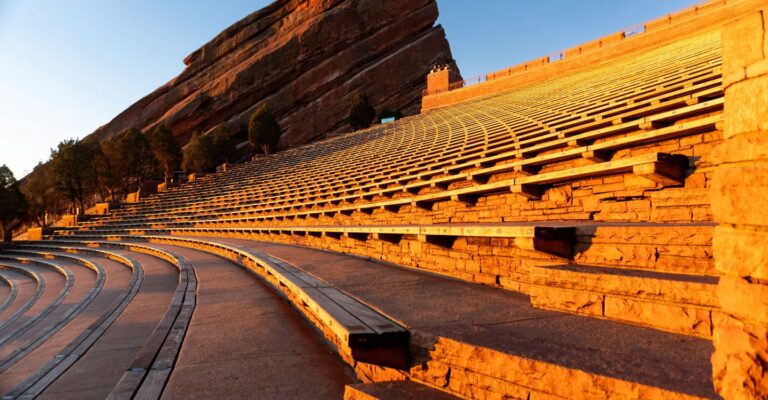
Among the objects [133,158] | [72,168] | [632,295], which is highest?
[133,158]

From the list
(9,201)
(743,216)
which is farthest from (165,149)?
(743,216)

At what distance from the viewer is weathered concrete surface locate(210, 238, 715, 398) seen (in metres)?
1.95

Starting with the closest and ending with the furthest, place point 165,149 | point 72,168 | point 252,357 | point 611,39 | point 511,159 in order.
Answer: point 252,357, point 511,159, point 611,39, point 72,168, point 165,149

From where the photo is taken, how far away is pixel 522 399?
225 cm

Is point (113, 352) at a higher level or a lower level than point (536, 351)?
lower

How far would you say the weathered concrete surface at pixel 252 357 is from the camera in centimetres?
311

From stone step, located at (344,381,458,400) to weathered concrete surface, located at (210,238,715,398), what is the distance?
0.07 m

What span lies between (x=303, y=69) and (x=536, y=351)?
55.1 m

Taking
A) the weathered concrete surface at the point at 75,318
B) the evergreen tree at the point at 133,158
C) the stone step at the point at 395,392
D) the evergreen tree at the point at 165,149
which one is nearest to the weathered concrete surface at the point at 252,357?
the stone step at the point at 395,392

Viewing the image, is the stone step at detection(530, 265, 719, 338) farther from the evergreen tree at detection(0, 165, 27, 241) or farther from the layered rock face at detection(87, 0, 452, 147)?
the layered rock face at detection(87, 0, 452, 147)

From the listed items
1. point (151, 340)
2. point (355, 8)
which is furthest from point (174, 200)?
point (355, 8)

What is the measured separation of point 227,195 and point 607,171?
22.5m

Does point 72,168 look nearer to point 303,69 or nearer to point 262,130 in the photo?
point 262,130

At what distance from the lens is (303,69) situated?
53000 mm
